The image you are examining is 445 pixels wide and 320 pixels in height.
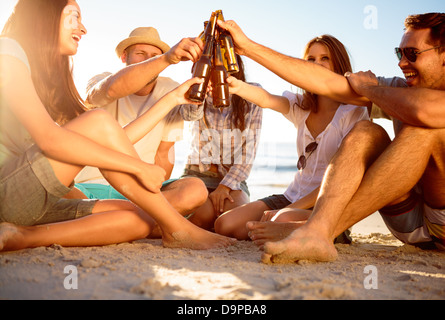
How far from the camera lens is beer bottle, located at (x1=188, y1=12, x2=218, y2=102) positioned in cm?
292

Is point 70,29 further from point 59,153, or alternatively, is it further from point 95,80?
point 95,80

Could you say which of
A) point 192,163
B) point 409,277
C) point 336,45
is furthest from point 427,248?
point 192,163

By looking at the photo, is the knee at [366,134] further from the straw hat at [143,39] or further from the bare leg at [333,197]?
the straw hat at [143,39]

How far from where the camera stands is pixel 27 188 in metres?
2.30

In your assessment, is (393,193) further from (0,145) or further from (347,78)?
(0,145)

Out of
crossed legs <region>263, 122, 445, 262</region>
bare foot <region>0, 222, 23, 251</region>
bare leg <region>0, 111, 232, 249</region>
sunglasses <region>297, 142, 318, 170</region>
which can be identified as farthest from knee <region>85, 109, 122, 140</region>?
sunglasses <region>297, 142, 318, 170</region>

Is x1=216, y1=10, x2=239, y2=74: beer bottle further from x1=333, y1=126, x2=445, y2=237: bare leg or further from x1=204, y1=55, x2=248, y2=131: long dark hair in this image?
x1=333, y1=126, x2=445, y2=237: bare leg

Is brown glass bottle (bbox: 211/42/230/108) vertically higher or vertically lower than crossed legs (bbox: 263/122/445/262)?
higher

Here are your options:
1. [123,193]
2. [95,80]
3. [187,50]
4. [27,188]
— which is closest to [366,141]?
[187,50]

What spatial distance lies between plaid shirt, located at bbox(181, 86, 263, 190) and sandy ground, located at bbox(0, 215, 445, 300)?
155 centimetres

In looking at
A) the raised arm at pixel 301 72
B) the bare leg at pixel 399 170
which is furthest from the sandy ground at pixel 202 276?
the raised arm at pixel 301 72

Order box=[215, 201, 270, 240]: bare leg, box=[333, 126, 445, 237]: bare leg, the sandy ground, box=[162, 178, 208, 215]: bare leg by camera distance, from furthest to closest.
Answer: box=[215, 201, 270, 240]: bare leg
box=[162, 178, 208, 215]: bare leg
box=[333, 126, 445, 237]: bare leg
the sandy ground

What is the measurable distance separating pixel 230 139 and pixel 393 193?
1901mm

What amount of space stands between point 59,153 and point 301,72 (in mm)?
1841
